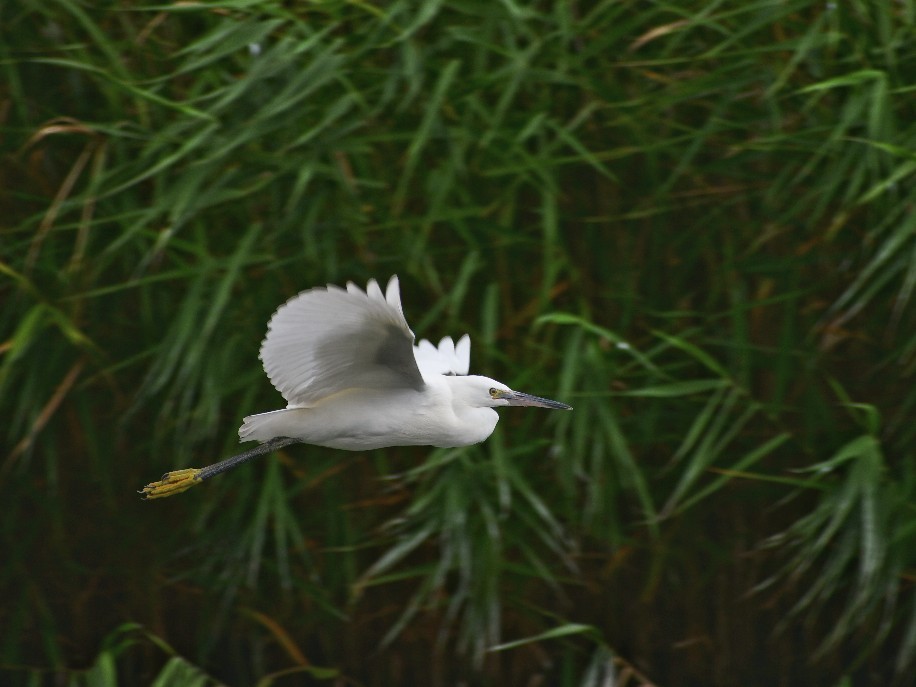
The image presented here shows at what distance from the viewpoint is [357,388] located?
7.00 ft

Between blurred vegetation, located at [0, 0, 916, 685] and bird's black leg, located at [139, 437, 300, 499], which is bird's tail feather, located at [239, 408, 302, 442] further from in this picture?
blurred vegetation, located at [0, 0, 916, 685]

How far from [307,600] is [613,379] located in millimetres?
959

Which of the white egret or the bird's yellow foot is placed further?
the bird's yellow foot

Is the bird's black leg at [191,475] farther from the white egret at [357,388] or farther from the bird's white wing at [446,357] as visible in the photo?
the bird's white wing at [446,357]

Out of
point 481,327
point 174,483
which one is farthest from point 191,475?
point 481,327

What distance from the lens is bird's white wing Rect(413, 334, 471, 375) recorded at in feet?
8.30

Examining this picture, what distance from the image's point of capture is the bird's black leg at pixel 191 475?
2.31 meters

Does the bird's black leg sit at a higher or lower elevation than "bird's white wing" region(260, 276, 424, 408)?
lower

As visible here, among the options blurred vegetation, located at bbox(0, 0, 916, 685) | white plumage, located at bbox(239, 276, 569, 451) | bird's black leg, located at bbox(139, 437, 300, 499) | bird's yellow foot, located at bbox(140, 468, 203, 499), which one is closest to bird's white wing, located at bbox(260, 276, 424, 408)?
white plumage, located at bbox(239, 276, 569, 451)

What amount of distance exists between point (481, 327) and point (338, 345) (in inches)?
35.9

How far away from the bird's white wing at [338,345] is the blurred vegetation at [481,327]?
64 centimetres

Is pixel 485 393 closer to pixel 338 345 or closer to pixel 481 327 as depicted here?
pixel 338 345

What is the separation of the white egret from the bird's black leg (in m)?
0.05

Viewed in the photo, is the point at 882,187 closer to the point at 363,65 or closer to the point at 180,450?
the point at 363,65
